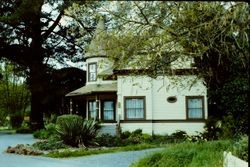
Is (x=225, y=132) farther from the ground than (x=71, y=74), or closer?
closer

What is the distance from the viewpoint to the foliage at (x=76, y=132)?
22.9m

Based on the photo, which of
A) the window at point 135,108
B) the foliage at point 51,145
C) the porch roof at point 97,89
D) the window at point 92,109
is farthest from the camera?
the window at point 92,109

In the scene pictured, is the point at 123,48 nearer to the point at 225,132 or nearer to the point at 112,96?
the point at 225,132

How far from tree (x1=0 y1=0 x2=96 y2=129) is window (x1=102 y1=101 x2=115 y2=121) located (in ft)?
31.4

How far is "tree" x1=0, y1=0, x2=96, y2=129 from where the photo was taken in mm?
42375

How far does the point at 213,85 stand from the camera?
21312 millimetres

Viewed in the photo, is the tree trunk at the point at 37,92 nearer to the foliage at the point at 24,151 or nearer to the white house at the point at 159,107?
the white house at the point at 159,107

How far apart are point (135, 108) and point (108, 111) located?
5.46m

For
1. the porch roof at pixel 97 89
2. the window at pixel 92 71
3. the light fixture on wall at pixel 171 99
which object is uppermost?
the window at pixel 92 71

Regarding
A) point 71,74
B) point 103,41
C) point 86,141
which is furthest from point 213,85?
point 71,74

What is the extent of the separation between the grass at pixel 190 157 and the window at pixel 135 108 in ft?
Answer: 50.5

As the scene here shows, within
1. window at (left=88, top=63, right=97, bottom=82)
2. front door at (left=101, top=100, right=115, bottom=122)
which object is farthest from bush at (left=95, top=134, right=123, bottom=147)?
window at (left=88, top=63, right=97, bottom=82)

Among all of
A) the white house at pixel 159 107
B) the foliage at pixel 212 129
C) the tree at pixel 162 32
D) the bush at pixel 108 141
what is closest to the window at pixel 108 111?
the white house at pixel 159 107

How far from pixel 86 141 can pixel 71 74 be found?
23249 mm
